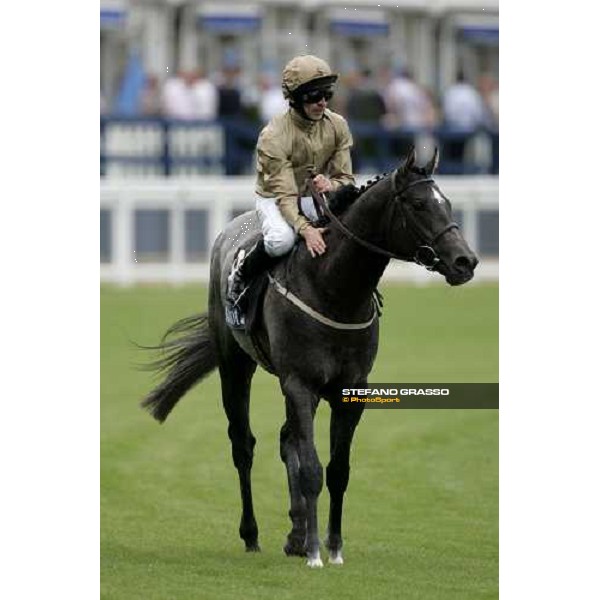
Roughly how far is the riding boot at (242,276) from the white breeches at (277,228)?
79 mm

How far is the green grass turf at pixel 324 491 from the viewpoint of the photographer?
1047 cm

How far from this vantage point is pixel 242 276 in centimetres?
1082

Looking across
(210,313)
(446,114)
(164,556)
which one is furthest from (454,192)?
(164,556)

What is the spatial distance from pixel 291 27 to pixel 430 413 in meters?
2.63

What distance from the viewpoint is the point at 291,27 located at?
11859 mm

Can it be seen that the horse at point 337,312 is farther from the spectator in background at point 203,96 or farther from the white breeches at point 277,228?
the spectator in background at point 203,96

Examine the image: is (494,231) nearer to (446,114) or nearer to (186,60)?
(446,114)

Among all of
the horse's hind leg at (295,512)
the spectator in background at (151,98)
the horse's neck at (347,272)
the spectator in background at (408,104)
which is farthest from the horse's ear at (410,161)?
the spectator in background at (151,98)

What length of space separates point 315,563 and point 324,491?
66.2 inches

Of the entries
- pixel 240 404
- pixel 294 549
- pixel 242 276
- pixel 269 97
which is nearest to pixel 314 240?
pixel 242 276

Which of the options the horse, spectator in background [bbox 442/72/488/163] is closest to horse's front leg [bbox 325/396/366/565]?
the horse

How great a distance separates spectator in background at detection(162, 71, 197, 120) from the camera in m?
13.4

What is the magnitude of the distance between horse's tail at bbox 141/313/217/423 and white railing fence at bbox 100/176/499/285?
31.9 inches

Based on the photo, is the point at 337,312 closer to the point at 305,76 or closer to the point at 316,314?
the point at 316,314
